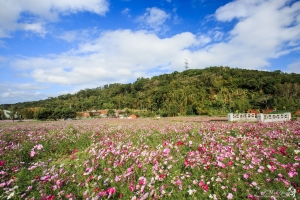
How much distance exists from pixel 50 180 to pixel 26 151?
117 inches

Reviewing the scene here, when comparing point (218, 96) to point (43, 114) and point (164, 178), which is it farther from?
point (164, 178)

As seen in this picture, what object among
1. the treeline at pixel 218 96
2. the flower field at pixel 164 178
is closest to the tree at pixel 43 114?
the treeline at pixel 218 96

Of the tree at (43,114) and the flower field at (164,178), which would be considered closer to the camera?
the flower field at (164,178)

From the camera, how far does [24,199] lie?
240cm

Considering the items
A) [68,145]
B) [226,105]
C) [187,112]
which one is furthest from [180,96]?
[68,145]

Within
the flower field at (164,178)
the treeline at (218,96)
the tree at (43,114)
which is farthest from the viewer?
the tree at (43,114)

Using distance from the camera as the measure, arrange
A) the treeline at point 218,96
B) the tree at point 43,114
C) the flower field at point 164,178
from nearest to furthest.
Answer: the flower field at point 164,178 → the treeline at point 218,96 → the tree at point 43,114

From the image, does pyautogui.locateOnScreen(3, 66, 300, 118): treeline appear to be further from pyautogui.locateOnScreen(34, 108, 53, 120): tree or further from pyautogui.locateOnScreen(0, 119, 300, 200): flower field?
pyautogui.locateOnScreen(0, 119, 300, 200): flower field

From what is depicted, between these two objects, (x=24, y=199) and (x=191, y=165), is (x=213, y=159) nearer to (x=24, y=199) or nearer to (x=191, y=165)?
(x=191, y=165)

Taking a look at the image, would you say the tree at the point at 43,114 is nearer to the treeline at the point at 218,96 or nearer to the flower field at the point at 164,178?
the treeline at the point at 218,96

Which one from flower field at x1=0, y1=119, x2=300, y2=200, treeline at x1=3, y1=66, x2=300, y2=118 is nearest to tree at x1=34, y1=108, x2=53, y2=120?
treeline at x1=3, y1=66, x2=300, y2=118

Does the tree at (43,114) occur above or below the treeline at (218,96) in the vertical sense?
below

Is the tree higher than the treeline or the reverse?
the reverse

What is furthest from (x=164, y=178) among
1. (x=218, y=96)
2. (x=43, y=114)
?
(x=218, y=96)
